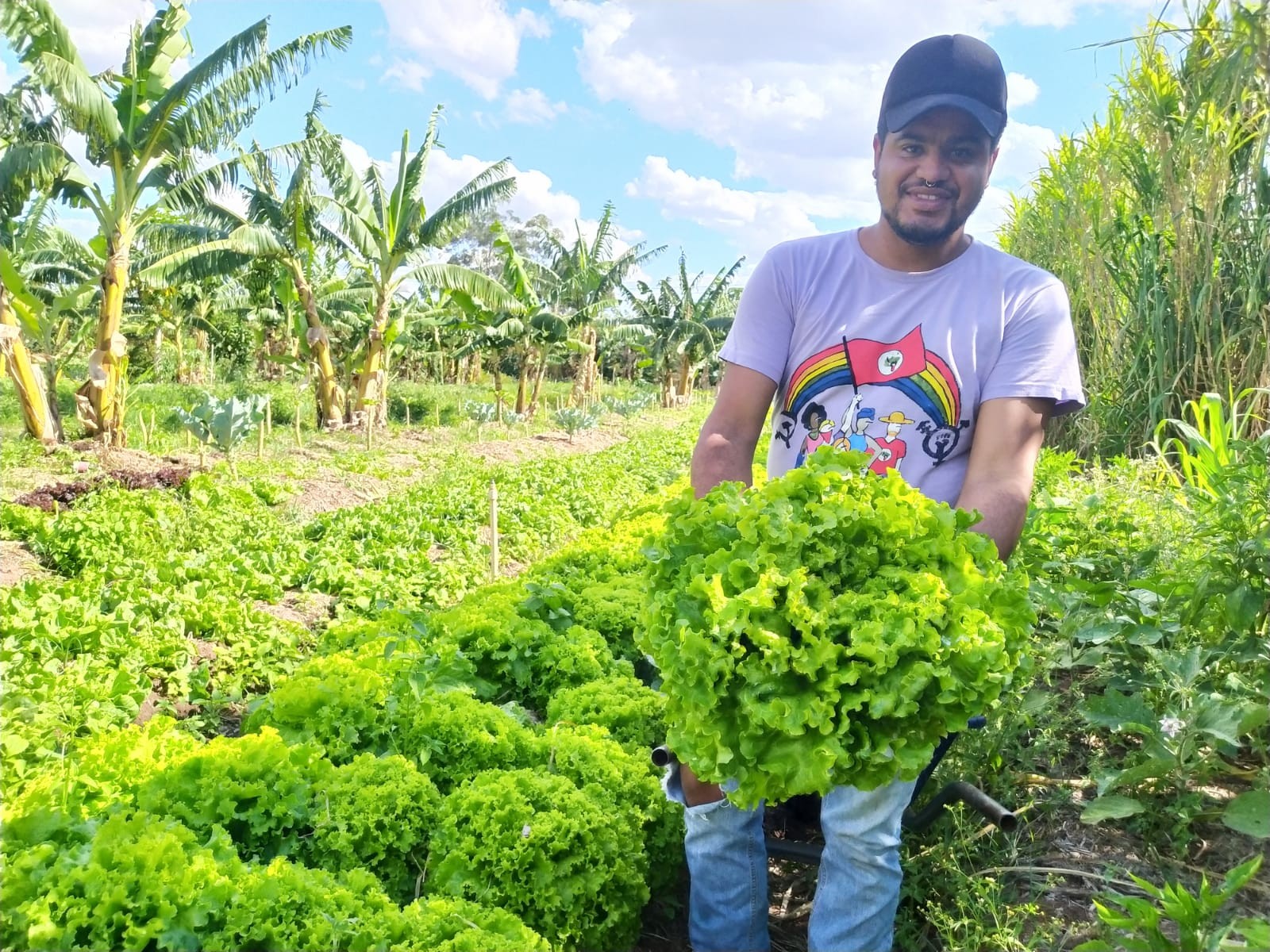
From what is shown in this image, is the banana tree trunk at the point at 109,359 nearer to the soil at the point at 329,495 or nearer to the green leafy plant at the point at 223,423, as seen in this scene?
the green leafy plant at the point at 223,423

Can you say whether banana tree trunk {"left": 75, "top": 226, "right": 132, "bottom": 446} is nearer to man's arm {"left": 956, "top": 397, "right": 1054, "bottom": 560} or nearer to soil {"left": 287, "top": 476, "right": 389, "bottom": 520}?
soil {"left": 287, "top": 476, "right": 389, "bottom": 520}

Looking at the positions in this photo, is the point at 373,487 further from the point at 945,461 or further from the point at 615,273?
the point at 615,273

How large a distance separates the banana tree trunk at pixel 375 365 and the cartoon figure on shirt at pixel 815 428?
16.0 m

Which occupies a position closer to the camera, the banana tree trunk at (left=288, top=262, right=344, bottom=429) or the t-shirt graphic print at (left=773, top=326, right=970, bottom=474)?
the t-shirt graphic print at (left=773, top=326, right=970, bottom=474)

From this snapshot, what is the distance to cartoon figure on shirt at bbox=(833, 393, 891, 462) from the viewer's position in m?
2.49

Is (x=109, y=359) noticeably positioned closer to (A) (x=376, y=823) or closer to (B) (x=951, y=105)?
(A) (x=376, y=823)

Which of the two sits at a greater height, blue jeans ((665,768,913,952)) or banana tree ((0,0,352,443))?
banana tree ((0,0,352,443))

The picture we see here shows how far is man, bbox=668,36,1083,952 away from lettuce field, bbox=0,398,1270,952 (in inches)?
16.4

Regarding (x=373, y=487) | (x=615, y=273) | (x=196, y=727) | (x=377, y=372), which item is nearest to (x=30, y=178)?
(x=373, y=487)

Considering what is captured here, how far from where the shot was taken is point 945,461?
249cm

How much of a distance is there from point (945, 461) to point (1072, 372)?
419 mm

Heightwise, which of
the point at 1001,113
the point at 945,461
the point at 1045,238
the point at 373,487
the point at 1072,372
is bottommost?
the point at 373,487

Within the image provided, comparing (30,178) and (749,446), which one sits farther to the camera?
(30,178)

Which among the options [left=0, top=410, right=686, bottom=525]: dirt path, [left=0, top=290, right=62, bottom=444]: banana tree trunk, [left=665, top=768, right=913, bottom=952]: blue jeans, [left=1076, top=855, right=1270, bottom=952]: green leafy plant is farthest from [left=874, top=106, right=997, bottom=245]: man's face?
[left=0, top=290, right=62, bottom=444]: banana tree trunk
